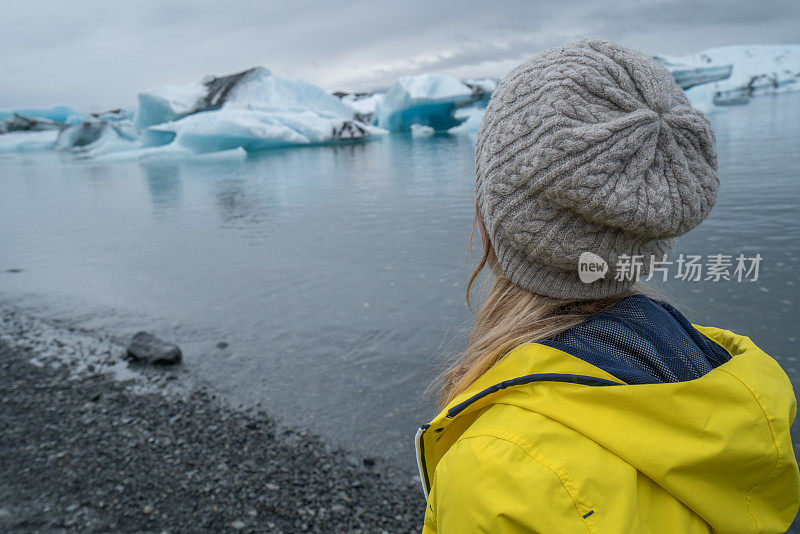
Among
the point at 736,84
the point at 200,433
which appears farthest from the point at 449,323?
the point at 736,84

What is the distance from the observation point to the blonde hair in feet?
3.99

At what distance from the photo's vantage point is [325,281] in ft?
20.7

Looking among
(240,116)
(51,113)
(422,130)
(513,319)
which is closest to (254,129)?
(240,116)

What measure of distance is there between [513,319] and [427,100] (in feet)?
92.2

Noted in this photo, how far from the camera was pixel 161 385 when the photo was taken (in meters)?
4.16

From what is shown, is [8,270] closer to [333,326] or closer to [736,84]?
[333,326]

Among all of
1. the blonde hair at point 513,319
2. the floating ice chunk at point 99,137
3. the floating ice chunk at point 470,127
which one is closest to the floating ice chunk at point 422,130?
the floating ice chunk at point 470,127

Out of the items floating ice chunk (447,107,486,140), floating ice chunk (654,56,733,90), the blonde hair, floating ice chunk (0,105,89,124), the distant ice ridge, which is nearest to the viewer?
the blonde hair

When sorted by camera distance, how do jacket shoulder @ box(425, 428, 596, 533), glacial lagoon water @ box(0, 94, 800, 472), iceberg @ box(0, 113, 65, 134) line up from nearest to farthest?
1. jacket shoulder @ box(425, 428, 596, 533)
2. glacial lagoon water @ box(0, 94, 800, 472)
3. iceberg @ box(0, 113, 65, 134)

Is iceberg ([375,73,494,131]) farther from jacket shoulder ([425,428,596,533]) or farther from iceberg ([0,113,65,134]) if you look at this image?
jacket shoulder ([425,428,596,533])

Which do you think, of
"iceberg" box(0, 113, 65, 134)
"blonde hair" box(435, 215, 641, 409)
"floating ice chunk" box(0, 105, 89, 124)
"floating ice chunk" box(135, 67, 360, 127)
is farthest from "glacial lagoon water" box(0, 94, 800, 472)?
"floating ice chunk" box(0, 105, 89, 124)

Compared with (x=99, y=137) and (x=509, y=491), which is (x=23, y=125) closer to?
(x=99, y=137)

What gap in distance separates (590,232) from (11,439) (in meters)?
3.65

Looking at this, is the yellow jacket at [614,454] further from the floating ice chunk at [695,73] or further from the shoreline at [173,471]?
the floating ice chunk at [695,73]
